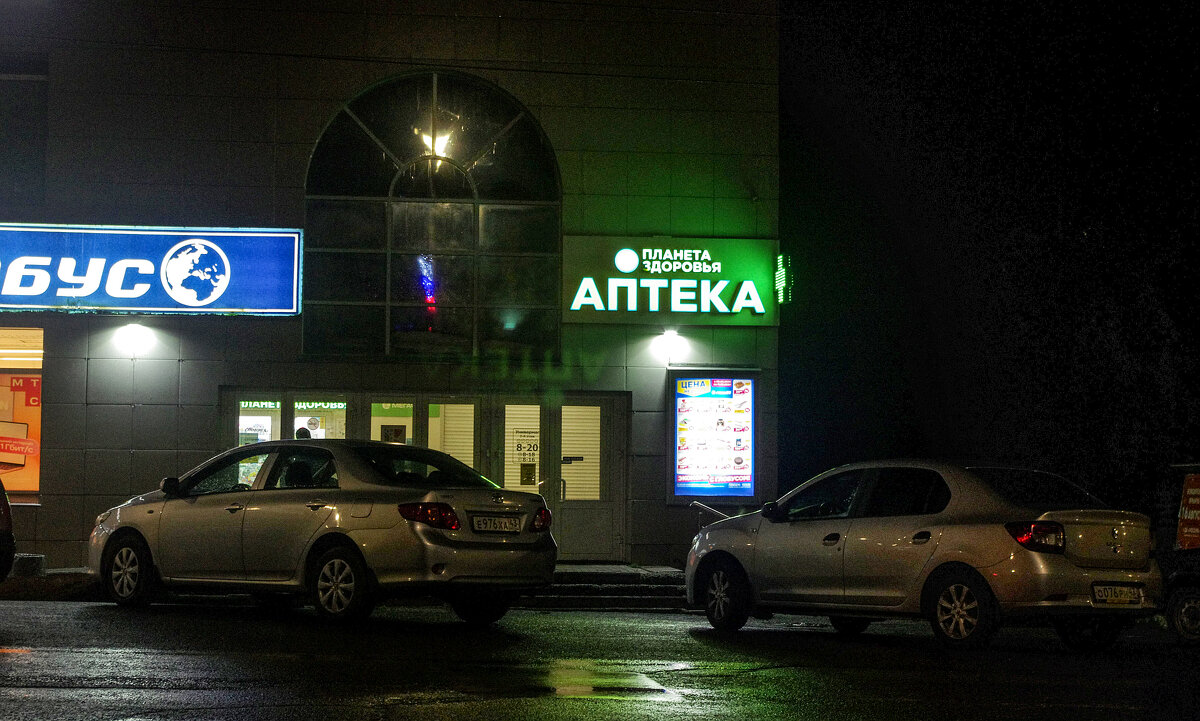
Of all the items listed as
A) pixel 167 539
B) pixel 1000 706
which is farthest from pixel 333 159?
pixel 1000 706

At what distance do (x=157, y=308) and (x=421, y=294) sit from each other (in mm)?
3643

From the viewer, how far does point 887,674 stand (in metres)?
8.42

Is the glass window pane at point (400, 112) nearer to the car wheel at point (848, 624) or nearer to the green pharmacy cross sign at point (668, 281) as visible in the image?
the green pharmacy cross sign at point (668, 281)

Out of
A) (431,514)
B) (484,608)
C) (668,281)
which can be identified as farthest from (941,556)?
(668,281)

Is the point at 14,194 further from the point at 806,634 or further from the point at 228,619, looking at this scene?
the point at 806,634

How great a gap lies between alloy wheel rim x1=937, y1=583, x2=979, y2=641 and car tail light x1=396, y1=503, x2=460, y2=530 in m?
3.84

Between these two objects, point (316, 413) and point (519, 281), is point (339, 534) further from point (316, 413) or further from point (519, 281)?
point (519, 281)

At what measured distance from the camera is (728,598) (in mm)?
11438

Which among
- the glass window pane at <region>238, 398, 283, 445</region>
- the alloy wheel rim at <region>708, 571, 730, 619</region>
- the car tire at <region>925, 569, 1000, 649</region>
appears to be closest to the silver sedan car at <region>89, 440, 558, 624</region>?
the alloy wheel rim at <region>708, 571, 730, 619</region>

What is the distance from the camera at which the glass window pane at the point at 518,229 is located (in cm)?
1917

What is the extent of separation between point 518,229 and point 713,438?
13.6ft

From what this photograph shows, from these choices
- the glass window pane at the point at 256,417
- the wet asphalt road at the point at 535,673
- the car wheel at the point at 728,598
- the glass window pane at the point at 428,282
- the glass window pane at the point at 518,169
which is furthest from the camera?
the glass window pane at the point at 518,169

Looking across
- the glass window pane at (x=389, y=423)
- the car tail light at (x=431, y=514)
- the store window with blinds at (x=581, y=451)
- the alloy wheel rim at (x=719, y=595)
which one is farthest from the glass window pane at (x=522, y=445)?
the car tail light at (x=431, y=514)

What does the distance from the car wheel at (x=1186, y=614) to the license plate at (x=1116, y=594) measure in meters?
1.91
